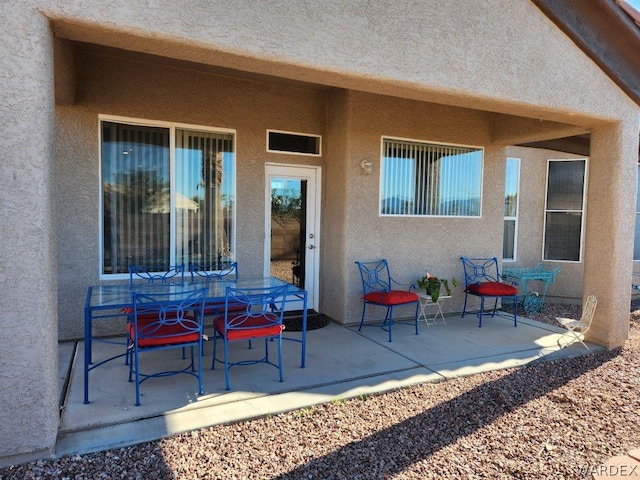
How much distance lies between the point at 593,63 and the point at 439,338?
13.3 feet

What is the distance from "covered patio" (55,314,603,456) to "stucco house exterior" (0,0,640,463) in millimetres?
503

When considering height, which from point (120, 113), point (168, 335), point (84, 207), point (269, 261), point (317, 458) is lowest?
point (317, 458)

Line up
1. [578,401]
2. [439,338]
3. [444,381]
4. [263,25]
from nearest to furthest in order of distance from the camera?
[263,25], [578,401], [444,381], [439,338]

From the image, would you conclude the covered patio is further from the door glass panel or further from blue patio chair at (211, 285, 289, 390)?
the door glass panel

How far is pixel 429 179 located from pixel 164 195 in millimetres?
4230

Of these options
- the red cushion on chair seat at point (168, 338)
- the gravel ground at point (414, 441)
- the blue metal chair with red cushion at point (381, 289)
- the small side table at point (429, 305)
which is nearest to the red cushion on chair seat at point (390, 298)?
the blue metal chair with red cushion at point (381, 289)

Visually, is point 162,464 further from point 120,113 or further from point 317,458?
point 120,113

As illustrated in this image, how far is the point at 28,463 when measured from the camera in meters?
2.84

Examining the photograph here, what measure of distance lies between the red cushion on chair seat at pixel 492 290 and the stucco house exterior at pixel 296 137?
20.6 inches

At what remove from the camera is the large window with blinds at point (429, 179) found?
22.1 feet

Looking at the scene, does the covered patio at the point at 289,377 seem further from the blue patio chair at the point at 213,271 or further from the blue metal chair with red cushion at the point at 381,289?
the blue patio chair at the point at 213,271

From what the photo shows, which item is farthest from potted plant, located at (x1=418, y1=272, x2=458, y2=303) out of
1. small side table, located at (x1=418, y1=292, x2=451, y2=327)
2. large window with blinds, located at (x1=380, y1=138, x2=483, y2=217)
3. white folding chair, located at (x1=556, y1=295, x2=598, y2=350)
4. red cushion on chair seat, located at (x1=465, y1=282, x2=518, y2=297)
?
white folding chair, located at (x1=556, y1=295, x2=598, y2=350)

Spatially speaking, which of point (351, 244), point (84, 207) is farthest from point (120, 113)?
point (351, 244)

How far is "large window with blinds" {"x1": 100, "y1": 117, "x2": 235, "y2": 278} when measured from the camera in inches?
221
